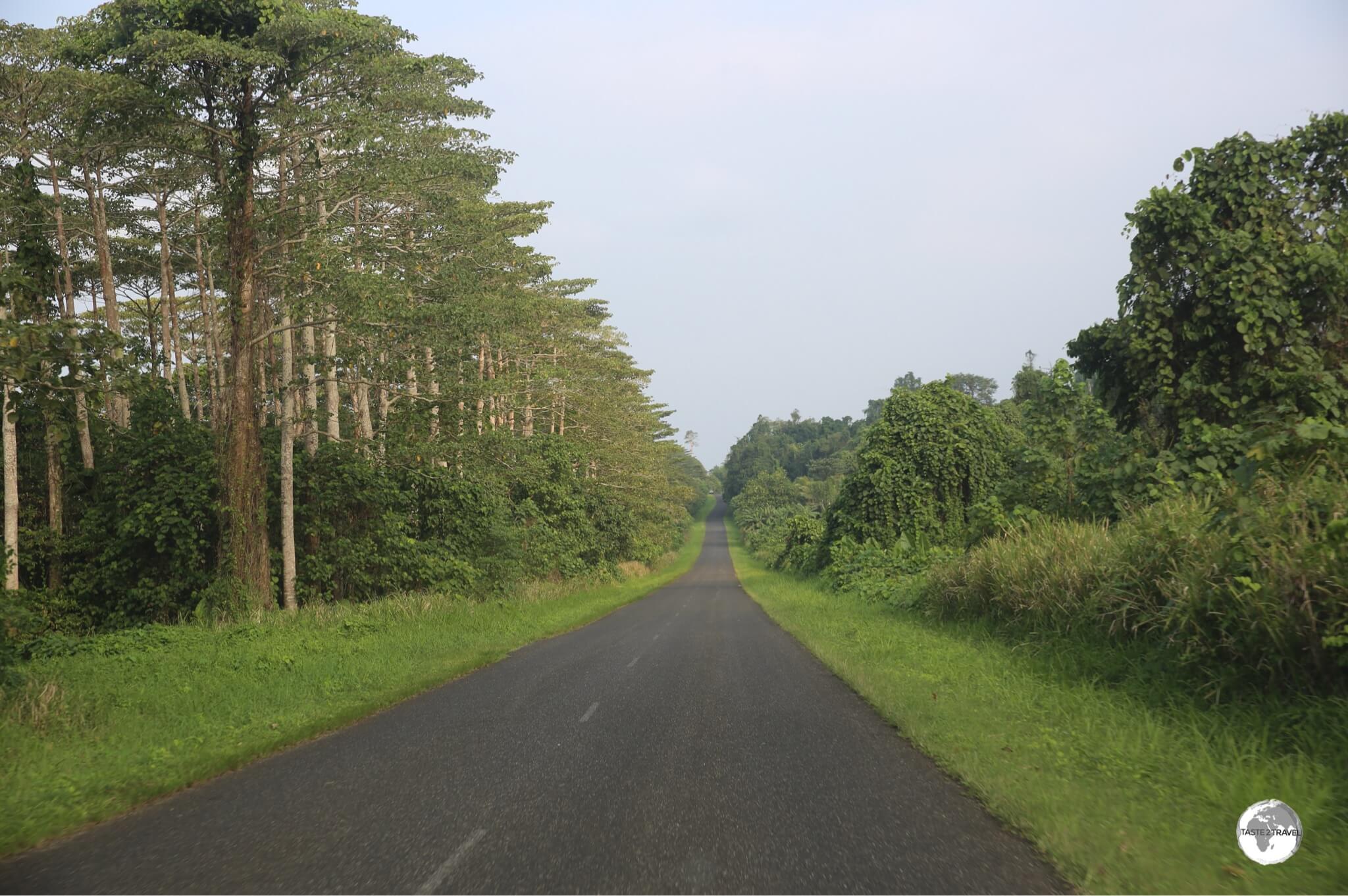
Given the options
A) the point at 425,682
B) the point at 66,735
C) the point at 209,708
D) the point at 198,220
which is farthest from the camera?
the point at 198,220

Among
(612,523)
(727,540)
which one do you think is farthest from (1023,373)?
(727,540)

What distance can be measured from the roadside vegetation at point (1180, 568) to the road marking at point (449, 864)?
3.73m

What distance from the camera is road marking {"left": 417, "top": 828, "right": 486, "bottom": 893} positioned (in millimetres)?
4547

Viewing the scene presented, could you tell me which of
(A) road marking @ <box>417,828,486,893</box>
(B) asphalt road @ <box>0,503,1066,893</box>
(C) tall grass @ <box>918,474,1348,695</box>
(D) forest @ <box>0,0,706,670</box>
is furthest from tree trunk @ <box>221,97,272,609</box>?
(C) tall grass @ <box>918,474,1348,695</box>

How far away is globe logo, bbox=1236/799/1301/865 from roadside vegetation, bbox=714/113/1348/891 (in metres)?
0.12

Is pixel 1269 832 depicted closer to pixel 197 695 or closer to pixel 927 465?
pixel 197 695

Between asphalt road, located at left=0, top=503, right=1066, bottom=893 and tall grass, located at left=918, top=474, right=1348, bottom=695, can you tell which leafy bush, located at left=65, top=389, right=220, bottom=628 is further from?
tall grass, located at left=918, top=474, right=1348, bottom=695

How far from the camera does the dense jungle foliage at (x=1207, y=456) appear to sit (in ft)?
25.2

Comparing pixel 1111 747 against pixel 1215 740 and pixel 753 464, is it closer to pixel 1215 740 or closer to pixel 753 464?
pixel 1215 740

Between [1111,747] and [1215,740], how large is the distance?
0.90 m

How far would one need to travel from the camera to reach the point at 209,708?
9.45 m

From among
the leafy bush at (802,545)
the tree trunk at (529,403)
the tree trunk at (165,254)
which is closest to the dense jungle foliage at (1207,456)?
the tree trunk at (529,403)

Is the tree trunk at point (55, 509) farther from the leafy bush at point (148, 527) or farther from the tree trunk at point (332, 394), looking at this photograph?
the tree trunk at point (332, 394)

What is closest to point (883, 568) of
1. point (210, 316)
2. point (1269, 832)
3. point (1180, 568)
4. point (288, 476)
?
point (1180, 568)
